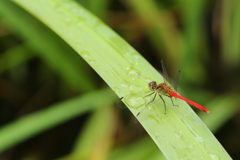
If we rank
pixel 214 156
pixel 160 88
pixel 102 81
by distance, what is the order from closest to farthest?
1. pixel 214 156
2. pixel 160 88
3. pixel 102 81

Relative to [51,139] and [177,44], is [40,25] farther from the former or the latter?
[177,44]

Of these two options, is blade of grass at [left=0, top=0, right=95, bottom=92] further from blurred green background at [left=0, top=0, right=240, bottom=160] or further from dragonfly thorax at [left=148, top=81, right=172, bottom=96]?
dragonfly thorax at [left=148, top=81, right=172, bottom=96]

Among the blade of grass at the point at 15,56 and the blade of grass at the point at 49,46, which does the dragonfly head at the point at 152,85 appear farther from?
the blade of grass at the point at 15,56

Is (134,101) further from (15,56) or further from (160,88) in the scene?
(15,56)

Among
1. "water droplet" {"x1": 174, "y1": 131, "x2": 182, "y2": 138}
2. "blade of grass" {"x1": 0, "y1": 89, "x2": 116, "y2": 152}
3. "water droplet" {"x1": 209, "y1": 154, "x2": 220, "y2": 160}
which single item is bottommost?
"water droplet" {"x1": 209, "y1": 154, "x2": 220, "y2": 160}

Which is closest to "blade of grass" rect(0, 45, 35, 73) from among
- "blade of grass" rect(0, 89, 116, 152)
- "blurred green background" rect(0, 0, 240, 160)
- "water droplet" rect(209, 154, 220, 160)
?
"blurred green background" rect(0, 0, 240, 160)

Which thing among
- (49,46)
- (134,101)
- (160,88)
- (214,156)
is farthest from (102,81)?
(214,156)

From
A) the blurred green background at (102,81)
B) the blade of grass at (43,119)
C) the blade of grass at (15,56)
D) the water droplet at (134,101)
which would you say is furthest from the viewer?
the blade of grass at (15,56)

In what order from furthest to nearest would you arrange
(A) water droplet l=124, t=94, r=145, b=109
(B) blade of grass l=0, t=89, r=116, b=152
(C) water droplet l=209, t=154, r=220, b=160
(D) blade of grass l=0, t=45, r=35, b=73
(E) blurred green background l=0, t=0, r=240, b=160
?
1. (D) blade of grass l=0, t=45, r=35, b=73
2. (E) blurred green background l=0, t=0, r=240, b=160
3. (B) blade of grass l=0, t=89, r=116, b=152
4. (A) water droplet l=124, t=94, r=145, b=109
5. (C) water droplet l=209, t=154, r=220, b=160

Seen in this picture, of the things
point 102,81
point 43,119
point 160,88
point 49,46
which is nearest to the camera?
point 160,88

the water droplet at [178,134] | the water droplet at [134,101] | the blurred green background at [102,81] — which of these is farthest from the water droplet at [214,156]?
the blurred green background at [102,81]
